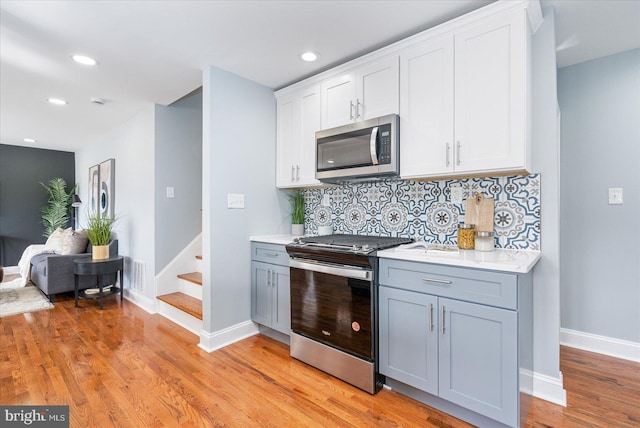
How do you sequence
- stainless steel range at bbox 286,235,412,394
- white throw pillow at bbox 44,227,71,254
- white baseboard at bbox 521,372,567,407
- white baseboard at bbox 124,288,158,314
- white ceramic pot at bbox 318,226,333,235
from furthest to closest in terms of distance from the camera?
white throw pillow at bbox 44,227,71,254, white baseboard at bbox 124,288,158,314, white ceramic pot at bbox 318,226,333,235, stainless steel range at bbox 286,235,412,394, white baseboard at bbox 521,372,567,407

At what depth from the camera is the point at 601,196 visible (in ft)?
8.00

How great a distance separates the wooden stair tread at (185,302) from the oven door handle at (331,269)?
1210mm

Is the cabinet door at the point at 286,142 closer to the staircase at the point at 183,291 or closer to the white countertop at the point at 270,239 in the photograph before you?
the white countertop at the point at 270,239

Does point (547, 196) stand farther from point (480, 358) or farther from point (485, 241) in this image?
point (480, 358)

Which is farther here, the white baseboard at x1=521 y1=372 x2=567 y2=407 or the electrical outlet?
the electrical outlet

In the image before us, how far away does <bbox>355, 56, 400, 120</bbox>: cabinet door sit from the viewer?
A: 222cm

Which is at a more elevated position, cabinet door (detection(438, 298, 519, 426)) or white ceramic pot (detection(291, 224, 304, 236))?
white ceramic pot (detection(291, 224, 304, 236))

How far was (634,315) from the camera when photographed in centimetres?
232

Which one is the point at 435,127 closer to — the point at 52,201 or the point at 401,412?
the point at 401,412

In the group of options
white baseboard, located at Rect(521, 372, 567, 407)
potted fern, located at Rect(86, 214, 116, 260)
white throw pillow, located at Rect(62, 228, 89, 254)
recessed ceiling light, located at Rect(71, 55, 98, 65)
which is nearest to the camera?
white baseboard, located at Rect(521, 372, 567, 407)

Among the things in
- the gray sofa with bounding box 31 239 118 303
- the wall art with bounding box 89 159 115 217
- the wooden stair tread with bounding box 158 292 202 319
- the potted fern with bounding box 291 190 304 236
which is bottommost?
the wooden stair tread with bounding box 158 292 202 319

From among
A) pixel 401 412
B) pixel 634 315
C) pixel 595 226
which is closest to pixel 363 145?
pixel 401 412

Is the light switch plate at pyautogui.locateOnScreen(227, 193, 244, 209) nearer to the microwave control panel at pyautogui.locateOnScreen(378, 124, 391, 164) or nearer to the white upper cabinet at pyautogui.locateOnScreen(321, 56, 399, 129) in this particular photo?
the white upper cabinet at pyautogui.locateOnScreen(321, 56, 399, 129)

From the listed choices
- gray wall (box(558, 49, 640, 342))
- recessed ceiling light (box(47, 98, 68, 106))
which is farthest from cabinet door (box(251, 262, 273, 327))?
recessed ceiling light (box(47, 98, 68, 106))
